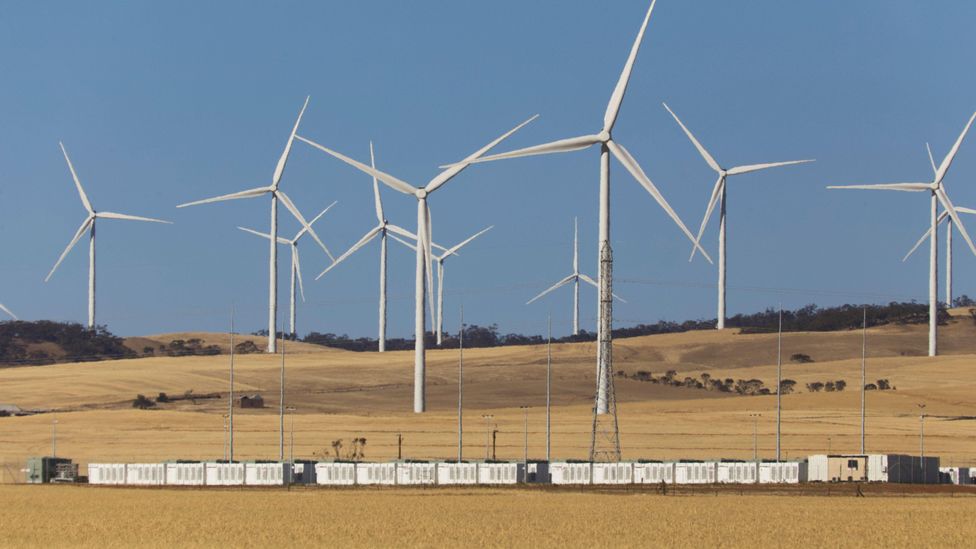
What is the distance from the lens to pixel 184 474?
364ft

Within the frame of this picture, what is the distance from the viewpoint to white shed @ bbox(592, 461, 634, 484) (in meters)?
108

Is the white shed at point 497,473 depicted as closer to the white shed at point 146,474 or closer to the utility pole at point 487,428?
the utility pole at point 487,428

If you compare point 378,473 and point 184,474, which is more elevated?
point 378,473

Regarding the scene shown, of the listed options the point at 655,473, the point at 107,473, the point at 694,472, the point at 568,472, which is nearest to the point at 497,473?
the point at 568,472

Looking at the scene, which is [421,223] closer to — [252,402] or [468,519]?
[252,402]

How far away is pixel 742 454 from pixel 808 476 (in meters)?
19.5

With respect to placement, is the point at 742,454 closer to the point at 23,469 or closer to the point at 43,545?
the point at 23,469

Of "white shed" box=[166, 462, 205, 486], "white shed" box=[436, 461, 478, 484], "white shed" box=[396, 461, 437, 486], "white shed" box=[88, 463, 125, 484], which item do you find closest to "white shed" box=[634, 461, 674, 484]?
"white shed" box=[436, 461, 478, 484]

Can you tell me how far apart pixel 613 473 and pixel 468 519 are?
31.2 meters

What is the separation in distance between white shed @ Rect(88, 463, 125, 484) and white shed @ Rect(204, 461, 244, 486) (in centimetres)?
561

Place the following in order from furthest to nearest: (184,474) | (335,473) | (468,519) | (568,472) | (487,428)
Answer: (487,428), (184,474), (335,473), (568,472), (468,519)

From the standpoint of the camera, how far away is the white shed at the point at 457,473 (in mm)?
108250

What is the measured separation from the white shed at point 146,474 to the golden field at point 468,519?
10.3 meters

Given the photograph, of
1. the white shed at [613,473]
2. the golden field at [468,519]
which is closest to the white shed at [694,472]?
the white shed at [613,473]
